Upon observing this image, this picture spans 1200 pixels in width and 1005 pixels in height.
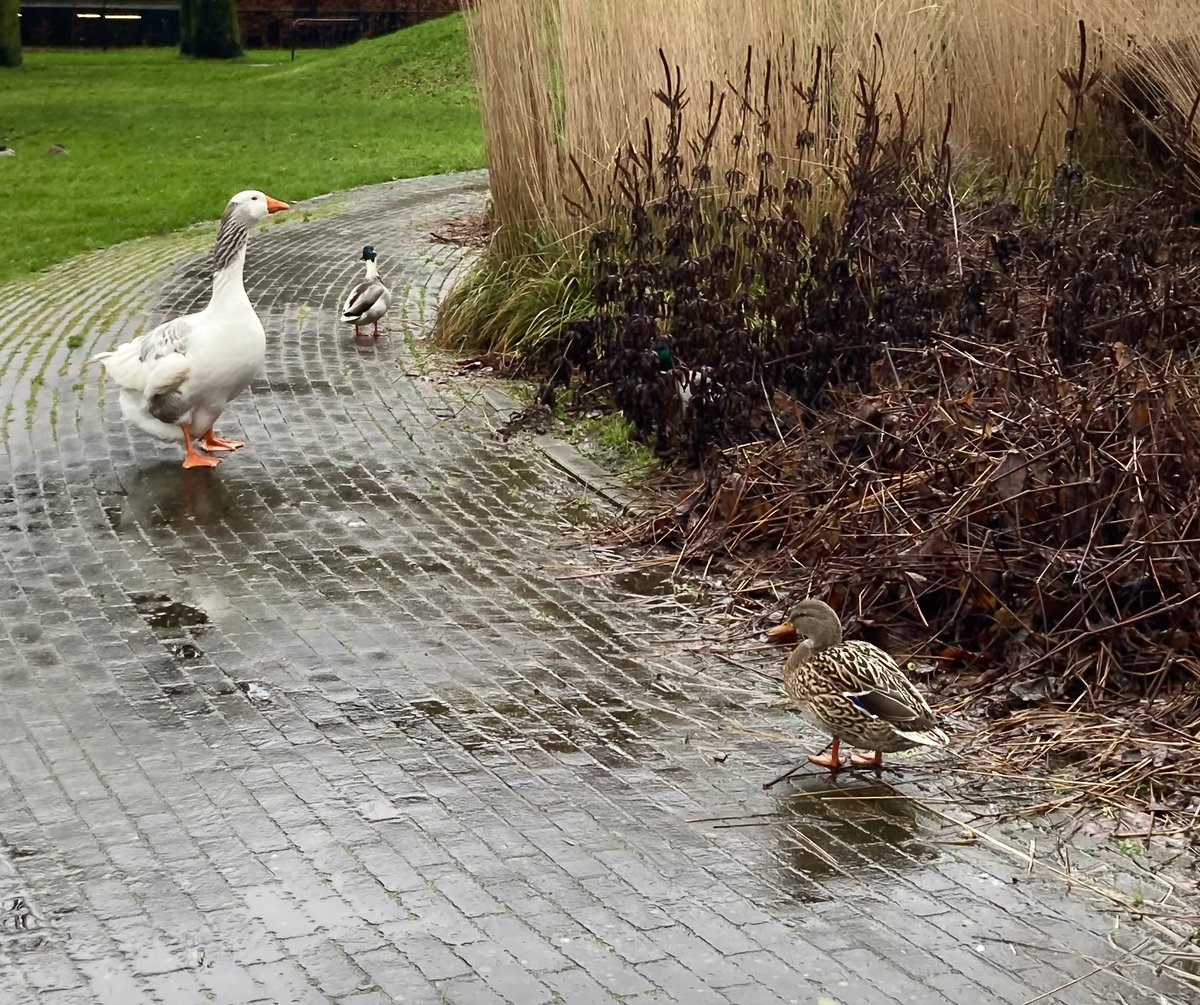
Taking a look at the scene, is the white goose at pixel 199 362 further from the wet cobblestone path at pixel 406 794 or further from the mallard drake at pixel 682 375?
the mallard drake at pixel 682 375

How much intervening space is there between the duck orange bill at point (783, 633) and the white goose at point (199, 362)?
12.3 feet

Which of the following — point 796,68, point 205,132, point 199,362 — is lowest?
point 199,362

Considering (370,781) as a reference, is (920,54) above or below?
above

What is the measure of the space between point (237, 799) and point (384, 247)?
11.8 m

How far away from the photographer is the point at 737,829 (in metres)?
5.10

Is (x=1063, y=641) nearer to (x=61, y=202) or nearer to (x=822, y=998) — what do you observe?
(x=822, y=998)

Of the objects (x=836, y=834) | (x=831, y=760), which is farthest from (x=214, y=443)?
(x=836, y=834)

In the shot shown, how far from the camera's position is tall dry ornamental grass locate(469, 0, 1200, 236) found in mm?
10750

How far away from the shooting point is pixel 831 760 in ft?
18.1

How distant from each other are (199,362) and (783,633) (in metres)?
3.88

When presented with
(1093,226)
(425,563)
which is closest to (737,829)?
(425,563)

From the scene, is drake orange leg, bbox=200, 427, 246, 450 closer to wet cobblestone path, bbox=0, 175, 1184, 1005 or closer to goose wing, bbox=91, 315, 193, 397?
wet cobblestone path, bbox=0, 175, 1184, 1005

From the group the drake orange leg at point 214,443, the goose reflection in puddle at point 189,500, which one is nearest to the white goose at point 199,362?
the drake orange leg at point 214,443

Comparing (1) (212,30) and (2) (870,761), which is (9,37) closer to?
(1) (212,30)
